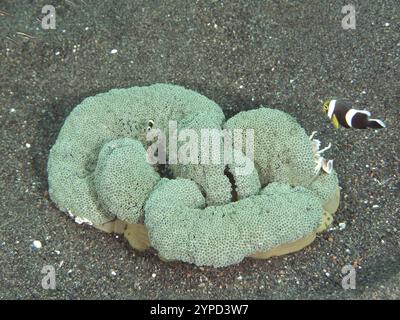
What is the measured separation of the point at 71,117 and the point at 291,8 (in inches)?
116

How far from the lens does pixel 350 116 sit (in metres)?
3.55

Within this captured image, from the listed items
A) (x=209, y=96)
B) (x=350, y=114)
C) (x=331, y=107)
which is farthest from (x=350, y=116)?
(x=209, y=96)

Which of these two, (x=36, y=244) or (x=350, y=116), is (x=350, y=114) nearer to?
(x=350, y=116)

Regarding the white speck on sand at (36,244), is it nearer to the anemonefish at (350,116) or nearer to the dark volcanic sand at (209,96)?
the dark volcanic sand at (209,96)

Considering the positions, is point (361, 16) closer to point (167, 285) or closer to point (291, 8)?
point (291, 8)

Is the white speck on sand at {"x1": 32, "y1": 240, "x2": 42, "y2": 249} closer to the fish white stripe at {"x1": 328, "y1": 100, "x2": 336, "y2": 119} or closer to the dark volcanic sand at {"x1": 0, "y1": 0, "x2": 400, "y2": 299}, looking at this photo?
the dark volcanic sand at {"x1": 0, "y1": 0, "x2": 400, "y2": 299}

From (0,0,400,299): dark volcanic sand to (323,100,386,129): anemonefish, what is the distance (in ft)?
2.75

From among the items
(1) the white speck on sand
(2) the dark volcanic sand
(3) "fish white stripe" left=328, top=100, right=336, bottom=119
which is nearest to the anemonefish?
(3) "fish white stripe" left=328, top=100, right=336, bottom=119

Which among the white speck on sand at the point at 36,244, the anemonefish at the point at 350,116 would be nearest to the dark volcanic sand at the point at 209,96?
the white speck on sand at the point at 36,244

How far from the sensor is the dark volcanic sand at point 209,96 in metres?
3.71

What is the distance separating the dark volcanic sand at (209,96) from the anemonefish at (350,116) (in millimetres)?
839

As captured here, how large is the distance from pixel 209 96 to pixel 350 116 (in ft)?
6.35
